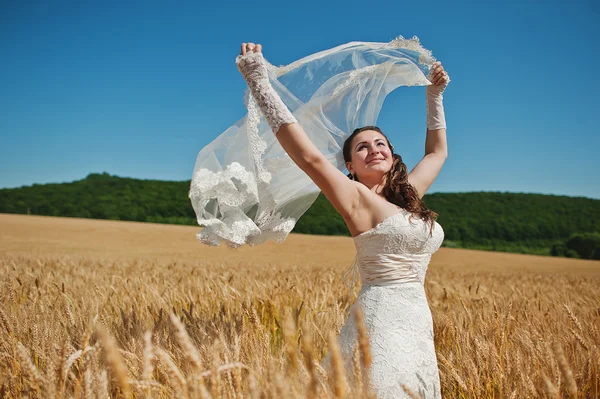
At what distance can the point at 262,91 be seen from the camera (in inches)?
81.4

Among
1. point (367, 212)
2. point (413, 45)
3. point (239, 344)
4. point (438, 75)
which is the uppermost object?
point (413, 45)

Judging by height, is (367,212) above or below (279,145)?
below

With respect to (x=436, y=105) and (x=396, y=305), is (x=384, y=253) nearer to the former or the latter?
(x=396, y=305)

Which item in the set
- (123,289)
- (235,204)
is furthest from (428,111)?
(123,289)

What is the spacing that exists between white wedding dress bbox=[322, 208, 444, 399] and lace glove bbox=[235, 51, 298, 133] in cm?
71

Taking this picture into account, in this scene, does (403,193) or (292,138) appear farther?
(403,193)

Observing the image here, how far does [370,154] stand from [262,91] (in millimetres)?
750

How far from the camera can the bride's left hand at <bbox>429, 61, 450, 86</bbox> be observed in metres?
2.93

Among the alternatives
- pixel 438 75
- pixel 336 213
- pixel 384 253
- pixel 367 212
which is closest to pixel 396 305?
pixel 384 253

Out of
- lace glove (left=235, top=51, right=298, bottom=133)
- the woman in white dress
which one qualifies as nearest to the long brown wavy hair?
the woman in white dress

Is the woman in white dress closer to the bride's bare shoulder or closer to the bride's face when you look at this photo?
the bride's bare shoulder

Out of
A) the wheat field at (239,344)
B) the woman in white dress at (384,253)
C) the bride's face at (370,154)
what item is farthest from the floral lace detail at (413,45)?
the wheat field at (239,344)

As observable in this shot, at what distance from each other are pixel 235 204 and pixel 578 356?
1.94 m

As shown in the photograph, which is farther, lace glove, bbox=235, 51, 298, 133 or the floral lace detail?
the floral lace detail
